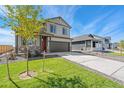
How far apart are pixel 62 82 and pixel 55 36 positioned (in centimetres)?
1427

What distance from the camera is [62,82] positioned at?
606 cm

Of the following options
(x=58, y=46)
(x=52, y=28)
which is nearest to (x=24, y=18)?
(x=52, y=28)

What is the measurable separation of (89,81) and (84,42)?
90.8ft

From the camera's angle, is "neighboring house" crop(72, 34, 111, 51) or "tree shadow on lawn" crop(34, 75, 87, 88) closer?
"tree shadow on lawn" crop(34, 75, 87, 88)

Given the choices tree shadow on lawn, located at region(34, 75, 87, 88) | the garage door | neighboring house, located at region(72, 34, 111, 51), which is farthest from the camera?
neighboring house, located at region(72, 34, 111, 51)

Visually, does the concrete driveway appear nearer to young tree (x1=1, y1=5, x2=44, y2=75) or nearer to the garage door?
young tree (x1=1, y1=5, x2=44, y2=75)

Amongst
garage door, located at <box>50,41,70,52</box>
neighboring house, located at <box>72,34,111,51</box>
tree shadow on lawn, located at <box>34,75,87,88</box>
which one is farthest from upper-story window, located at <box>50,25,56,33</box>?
neighboring house, located at <box>72,34,111,51</box>

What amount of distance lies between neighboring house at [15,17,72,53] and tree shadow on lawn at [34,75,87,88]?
1078cm

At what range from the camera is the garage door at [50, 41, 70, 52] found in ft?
64.4

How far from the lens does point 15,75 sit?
6992mm

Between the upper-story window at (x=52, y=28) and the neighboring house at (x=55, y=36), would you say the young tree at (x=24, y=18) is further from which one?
the upper-story window at (x=52, y=28)

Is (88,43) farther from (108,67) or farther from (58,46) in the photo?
(108,67)

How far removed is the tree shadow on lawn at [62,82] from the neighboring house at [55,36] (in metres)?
10.8
